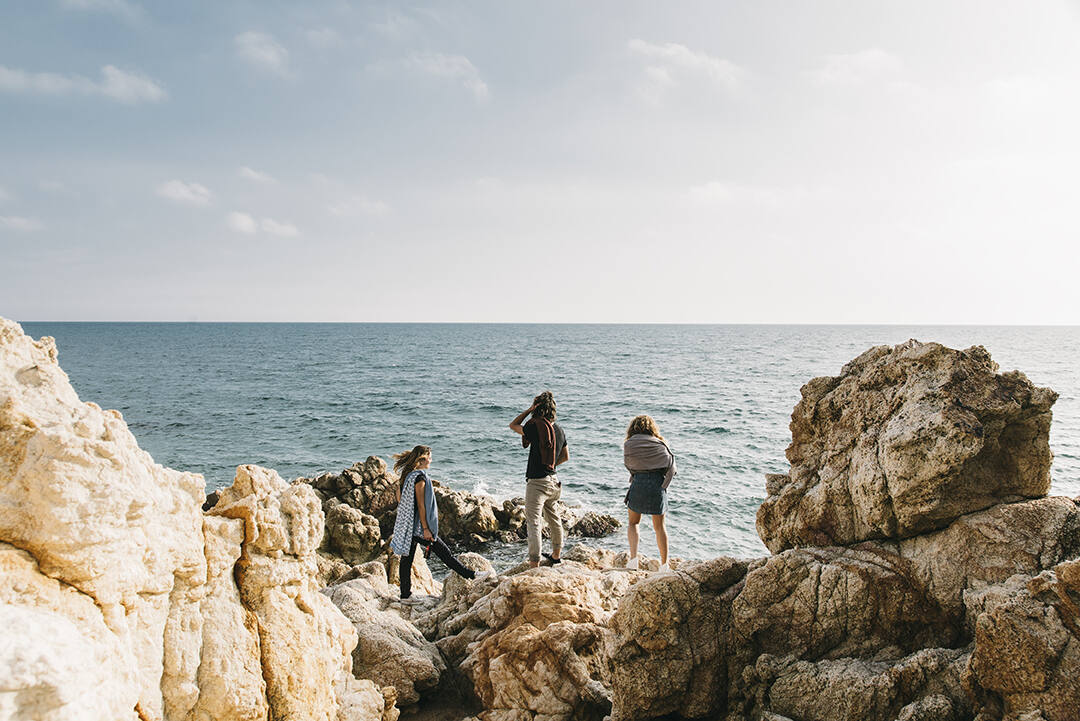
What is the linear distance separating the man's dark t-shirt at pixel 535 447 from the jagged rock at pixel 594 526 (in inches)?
376

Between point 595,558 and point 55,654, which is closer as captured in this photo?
point 55,654

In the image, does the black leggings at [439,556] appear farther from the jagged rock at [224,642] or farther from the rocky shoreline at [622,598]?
the jagged rock at [224,642]

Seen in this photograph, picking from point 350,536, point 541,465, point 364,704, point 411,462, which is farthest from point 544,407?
point 350,536

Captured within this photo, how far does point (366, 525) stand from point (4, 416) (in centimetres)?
1442

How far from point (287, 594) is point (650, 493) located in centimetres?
570

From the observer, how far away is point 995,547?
4.78 m

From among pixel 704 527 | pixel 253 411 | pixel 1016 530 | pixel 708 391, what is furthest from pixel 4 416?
pixel 708 391

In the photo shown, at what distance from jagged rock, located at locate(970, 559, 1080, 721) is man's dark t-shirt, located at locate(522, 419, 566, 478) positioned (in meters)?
5.62

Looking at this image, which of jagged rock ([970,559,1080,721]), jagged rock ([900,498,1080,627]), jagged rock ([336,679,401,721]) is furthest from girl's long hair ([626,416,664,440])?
jagged rock ([970,559,1080,721])

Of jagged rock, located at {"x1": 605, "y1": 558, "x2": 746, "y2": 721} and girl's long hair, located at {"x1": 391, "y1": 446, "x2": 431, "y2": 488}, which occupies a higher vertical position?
girl's long hair, located at {"x1": 391, "y1": 446, "x2": 431, "y2": 488}

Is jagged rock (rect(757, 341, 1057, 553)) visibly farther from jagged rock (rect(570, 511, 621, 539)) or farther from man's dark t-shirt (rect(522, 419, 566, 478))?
jagged rock (rect(570, 511, 621, 539))

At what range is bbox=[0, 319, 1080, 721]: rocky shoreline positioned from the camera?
3033 millimetres

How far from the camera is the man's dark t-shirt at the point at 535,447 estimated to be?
8.84m

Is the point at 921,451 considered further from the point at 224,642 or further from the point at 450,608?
the point at 450,608
